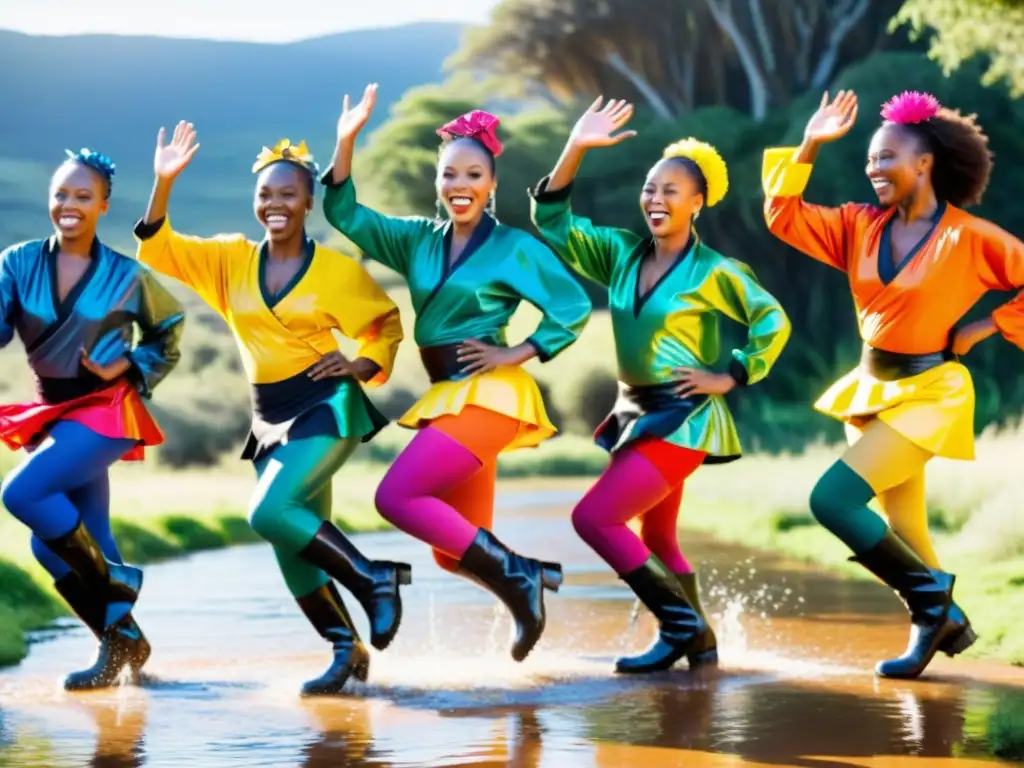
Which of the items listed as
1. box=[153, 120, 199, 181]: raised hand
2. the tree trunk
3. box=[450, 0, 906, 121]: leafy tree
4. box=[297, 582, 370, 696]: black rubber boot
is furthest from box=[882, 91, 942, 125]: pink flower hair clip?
the tree trunk

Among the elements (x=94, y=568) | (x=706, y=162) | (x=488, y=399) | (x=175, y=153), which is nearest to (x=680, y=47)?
(x=706, y=162)

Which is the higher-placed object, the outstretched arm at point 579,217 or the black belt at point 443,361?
the outstretched arm at point 579,217

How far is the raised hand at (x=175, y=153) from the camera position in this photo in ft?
22.4

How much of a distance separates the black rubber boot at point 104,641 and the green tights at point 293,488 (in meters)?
0.66

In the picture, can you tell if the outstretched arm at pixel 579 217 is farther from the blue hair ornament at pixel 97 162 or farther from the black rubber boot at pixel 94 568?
the black rubber boot at pixel 94 568

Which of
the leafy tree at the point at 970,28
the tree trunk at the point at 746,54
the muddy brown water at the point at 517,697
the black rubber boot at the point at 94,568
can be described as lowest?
the muddy brown water at the point at 517,697

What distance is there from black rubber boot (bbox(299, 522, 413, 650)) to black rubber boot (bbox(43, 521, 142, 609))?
761 millimetres

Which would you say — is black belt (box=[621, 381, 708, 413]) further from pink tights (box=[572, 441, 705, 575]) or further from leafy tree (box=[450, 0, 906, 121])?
leafy tree (box=[450, 0, 906, 121])

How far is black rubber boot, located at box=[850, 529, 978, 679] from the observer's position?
6844mm

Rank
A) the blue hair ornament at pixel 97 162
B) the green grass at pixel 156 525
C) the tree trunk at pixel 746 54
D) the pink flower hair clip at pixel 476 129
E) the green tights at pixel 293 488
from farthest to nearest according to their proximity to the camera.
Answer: the tree trunk at pixel 746 54
the green grass at pixel 156 525
the blue hair ornament at pixel 97 162
the pink flower hair clip at pixel 476 129
the green tights at pixel 293 488

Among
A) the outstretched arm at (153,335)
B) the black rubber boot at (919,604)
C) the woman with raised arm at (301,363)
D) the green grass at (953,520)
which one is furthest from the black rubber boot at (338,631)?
the green grass at (953,520)

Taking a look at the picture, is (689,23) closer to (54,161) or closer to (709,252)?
(54,161)

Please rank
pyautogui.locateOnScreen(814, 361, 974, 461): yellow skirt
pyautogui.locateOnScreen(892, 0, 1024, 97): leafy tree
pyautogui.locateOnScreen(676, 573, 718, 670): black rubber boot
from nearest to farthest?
pyautogui.locateOnScreen(814, 361, 974, 461): yellow skirt
pyautogui.locateOnScreen(676, 573, 718, 670): black rubber boot
pyautogui.locateOnScreen(892, 0, 1024, 97): leafy tree

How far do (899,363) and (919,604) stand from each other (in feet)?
2.91
